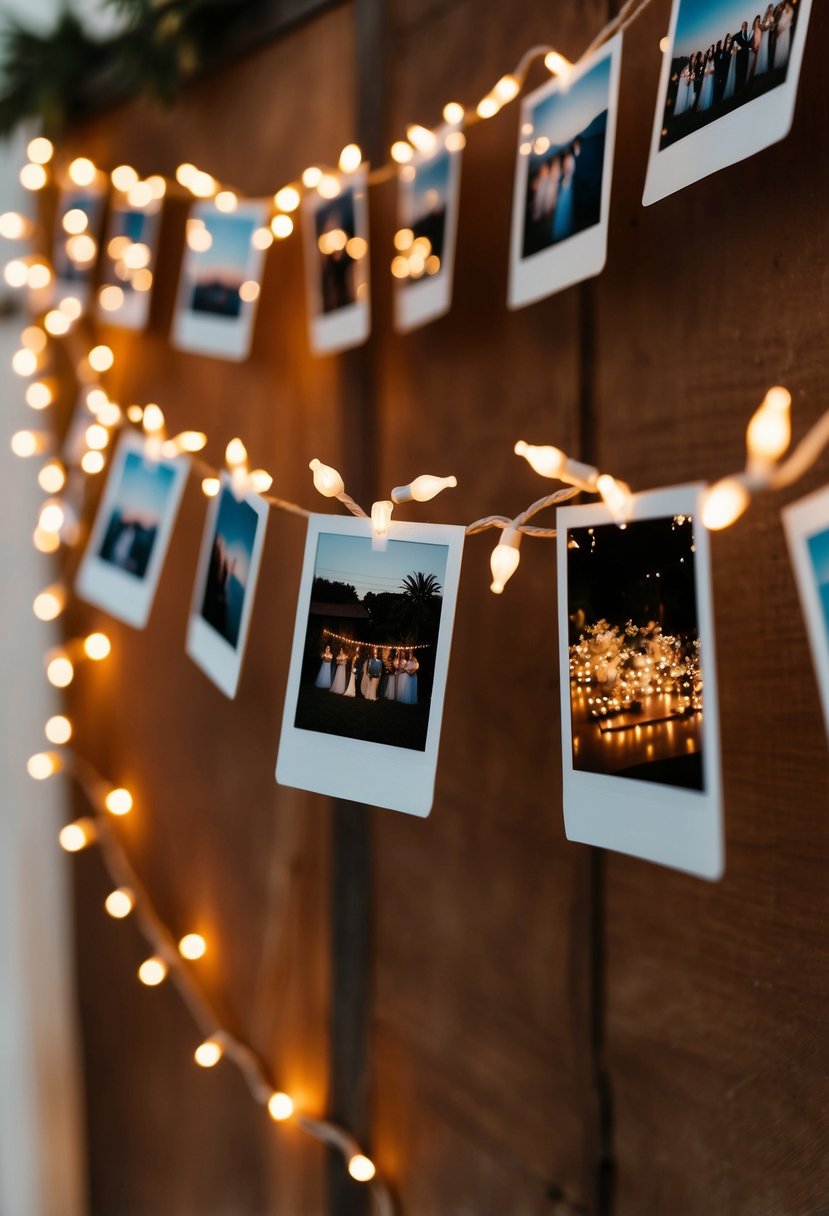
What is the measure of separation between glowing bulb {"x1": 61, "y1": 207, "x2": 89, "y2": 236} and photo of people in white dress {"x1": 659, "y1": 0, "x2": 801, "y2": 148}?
866mm

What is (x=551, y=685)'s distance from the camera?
2.63 ft

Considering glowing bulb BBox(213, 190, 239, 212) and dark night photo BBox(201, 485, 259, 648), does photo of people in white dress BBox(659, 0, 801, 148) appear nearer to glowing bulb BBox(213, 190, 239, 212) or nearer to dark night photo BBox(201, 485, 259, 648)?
dark night photo BBox(201, 485, 259, 648)

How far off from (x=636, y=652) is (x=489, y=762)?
1.13 ft

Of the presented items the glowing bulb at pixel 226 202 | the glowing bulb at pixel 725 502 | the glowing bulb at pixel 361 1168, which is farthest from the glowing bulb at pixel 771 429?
the glowing bulb at pixel 361 1168

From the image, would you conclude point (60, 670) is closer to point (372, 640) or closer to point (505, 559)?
point (372, 640)

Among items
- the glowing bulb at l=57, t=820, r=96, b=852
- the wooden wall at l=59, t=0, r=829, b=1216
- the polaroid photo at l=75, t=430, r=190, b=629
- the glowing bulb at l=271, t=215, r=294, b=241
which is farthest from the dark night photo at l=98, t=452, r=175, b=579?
the glowing bulb at l=57, t=820, r=96, b=852

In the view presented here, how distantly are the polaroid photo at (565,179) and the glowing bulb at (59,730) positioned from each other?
0.95m

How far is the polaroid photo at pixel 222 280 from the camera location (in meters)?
0.96

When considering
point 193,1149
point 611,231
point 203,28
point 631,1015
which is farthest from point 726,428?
point 193,1149

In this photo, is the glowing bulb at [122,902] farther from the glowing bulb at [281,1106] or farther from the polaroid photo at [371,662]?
the polaroid photo at [371,662]

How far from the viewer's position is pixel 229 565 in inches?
29.9

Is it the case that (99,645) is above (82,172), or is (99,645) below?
below

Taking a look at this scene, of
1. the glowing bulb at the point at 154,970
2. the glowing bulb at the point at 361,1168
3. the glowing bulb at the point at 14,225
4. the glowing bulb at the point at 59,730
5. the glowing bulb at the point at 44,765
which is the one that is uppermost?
the glowing bulb at the point at 14,225

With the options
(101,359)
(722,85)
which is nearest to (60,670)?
(101,359)
